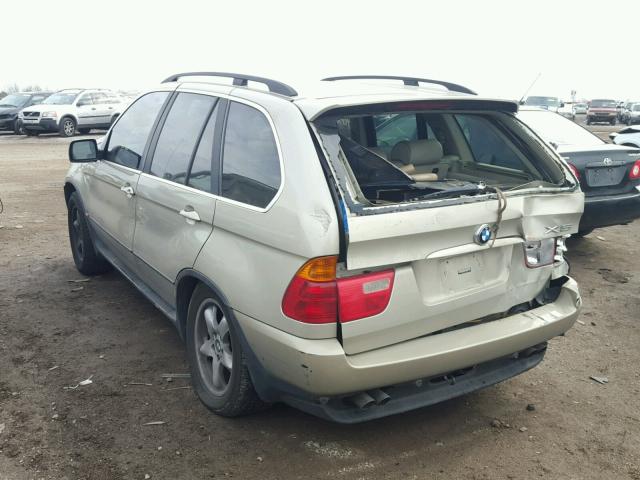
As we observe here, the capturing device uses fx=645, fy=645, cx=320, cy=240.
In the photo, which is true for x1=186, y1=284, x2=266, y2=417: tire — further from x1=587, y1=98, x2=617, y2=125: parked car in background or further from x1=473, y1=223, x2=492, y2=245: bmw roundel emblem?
x1=587, y1=98, x2=617, y2=125: parked car in background

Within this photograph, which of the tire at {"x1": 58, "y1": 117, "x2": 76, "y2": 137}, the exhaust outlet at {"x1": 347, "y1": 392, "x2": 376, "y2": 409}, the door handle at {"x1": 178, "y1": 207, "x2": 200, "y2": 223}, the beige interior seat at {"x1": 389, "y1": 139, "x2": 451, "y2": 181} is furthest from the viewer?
the tire at {"x1": 58, "y1": 117, "x2": 76, "y2": 137}

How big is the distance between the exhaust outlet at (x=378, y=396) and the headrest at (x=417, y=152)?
65.7 inches

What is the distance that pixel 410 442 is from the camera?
10.8ft

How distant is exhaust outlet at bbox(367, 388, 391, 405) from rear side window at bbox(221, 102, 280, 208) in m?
0.99

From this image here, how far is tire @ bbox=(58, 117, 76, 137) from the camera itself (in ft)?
78.2

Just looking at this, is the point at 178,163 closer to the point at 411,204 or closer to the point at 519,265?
the point at 411,204

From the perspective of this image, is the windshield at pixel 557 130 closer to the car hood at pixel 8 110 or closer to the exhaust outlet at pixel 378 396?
the exhaust outlet at pixel 378 396

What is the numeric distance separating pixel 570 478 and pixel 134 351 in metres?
2.81

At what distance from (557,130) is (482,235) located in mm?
5061

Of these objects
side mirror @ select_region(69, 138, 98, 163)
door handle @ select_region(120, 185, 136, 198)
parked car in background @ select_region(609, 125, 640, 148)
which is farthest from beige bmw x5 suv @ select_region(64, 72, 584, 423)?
parked car in background @ select_region(609, 125, 640, 148)

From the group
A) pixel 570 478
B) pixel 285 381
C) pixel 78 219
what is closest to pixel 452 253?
pixel 285 381

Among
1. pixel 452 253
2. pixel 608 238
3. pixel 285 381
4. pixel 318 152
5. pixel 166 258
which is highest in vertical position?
pixel 318 152

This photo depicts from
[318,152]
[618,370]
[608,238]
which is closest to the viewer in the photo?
[318,152]

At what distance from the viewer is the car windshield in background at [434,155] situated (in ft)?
10.6
